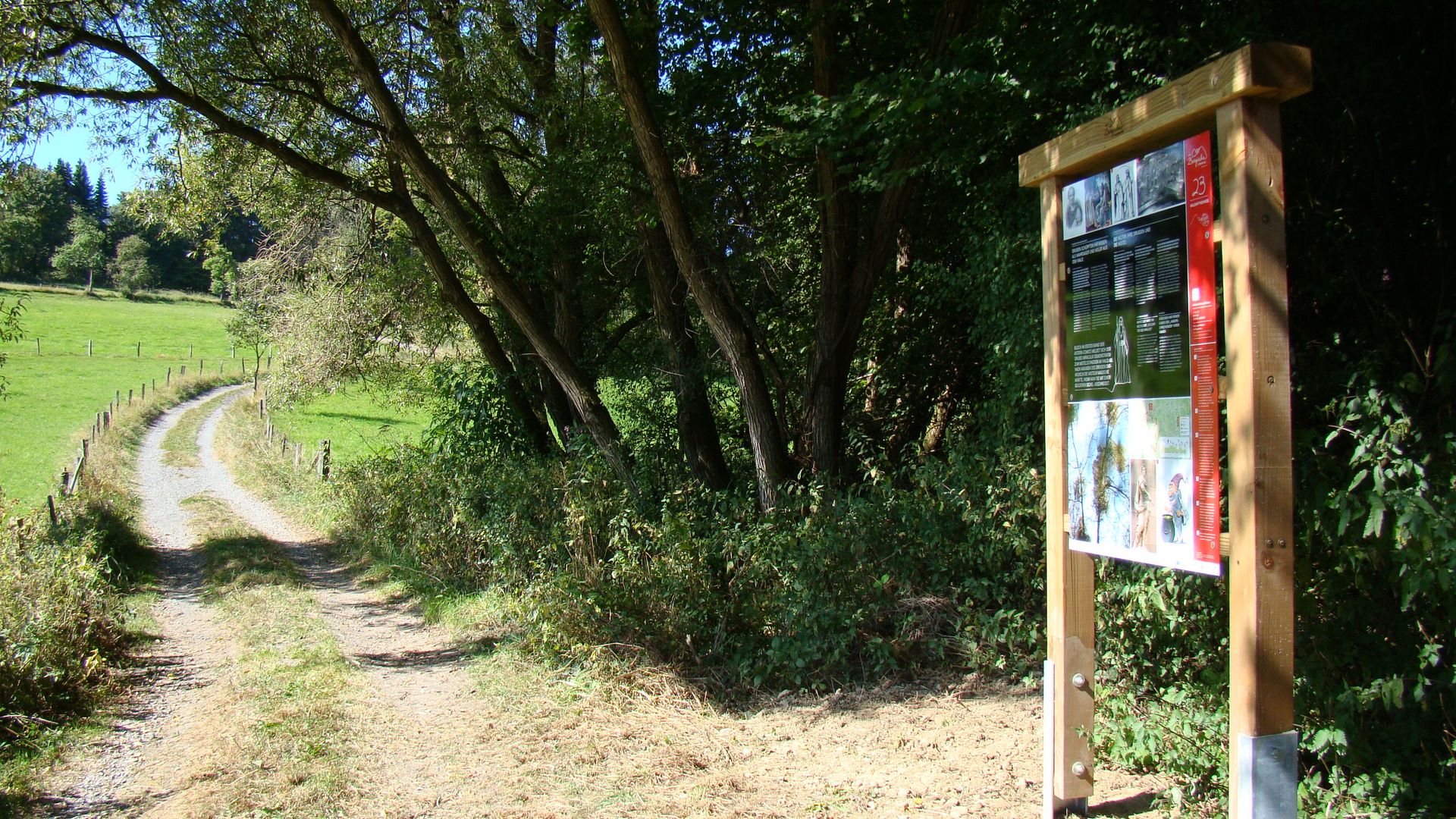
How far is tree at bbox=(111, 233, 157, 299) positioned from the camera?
2552 inches

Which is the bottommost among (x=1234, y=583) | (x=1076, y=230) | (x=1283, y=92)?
(x=1234, y=583)

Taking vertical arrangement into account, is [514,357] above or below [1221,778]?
above

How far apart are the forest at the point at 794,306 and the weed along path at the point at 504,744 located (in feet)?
1.44

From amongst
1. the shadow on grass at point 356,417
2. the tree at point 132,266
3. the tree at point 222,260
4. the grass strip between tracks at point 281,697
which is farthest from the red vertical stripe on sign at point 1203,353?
the tree at point 132,266

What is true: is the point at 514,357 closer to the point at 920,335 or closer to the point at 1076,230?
the point at 920,335

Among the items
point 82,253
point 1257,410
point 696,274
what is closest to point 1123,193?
point 1257,410

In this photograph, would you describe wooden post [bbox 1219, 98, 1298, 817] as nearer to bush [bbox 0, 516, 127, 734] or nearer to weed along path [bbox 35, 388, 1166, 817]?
weed along path [bbox 35, 388, 1166, 817]

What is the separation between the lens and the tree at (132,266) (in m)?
64.8

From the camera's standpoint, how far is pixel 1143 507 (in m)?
3.34

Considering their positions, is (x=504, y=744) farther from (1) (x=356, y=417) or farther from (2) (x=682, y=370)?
(1) (x=356, y=417)

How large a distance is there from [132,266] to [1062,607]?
3068 inches

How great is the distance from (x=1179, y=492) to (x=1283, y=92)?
1331mm

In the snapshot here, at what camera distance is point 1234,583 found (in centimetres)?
295

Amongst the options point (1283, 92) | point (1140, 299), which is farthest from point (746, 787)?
point (1283, 92)
